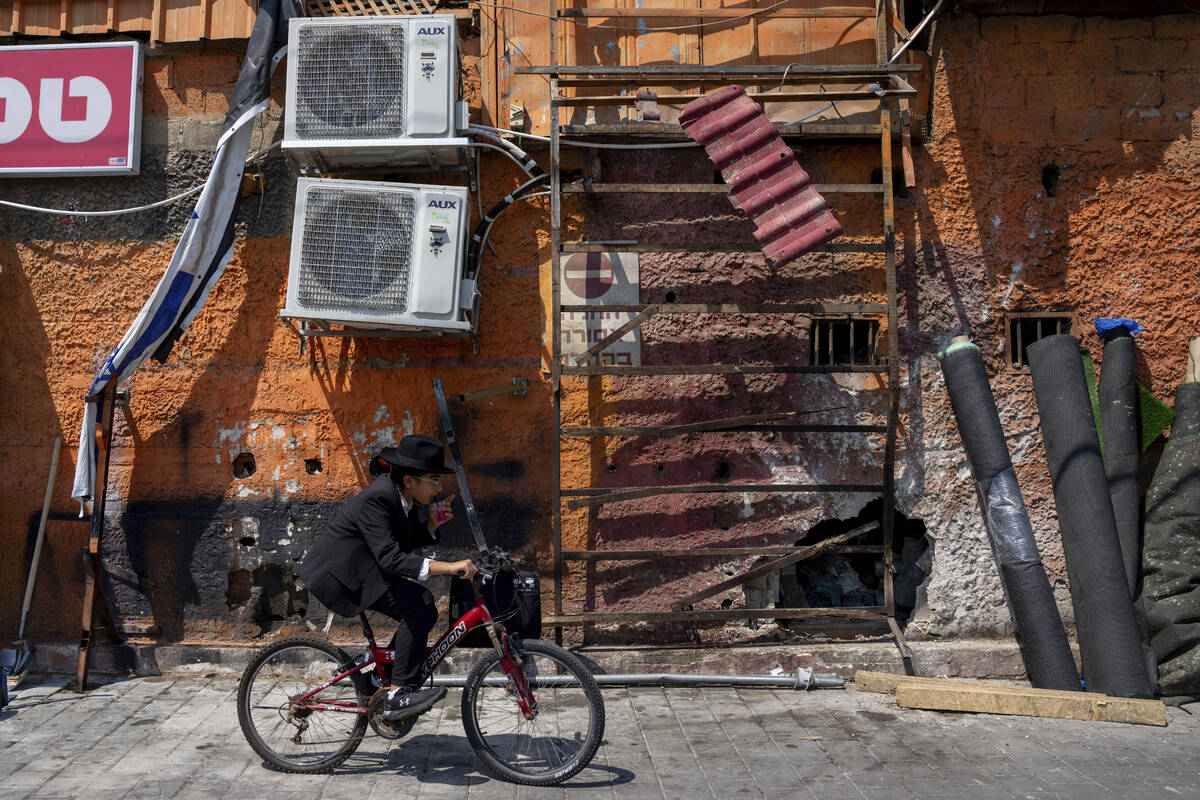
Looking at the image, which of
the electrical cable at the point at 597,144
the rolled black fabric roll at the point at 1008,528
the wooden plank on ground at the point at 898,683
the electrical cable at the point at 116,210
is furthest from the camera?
the electrical cable at the point at 116,210

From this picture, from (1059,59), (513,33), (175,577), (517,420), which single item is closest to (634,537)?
(517,420)

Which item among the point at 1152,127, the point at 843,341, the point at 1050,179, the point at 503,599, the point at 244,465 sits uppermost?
the point at 1152,127

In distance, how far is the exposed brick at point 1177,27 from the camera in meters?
6.57

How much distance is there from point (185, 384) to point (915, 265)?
16.0 ft

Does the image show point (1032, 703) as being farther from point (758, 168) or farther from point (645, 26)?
point (645, 26)

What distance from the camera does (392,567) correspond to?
14.6ft

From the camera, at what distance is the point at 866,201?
6.54 metres

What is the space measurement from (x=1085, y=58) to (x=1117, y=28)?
312mm

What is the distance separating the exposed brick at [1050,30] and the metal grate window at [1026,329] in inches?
72.4

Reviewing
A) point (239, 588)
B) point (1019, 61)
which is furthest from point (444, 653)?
point (1019, 61)

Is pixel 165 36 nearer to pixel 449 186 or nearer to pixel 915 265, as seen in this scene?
pixel 449 186

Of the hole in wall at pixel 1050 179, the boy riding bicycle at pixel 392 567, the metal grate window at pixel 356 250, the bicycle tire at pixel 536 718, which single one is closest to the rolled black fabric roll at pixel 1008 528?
the hole in wall at pixel 1050 179

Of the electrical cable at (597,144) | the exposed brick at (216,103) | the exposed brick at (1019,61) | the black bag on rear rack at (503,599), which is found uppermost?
the exposed brick at (1019,61)

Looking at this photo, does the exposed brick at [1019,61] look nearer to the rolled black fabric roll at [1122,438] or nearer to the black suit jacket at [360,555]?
the rolled black fabric roll at [1122,438]
